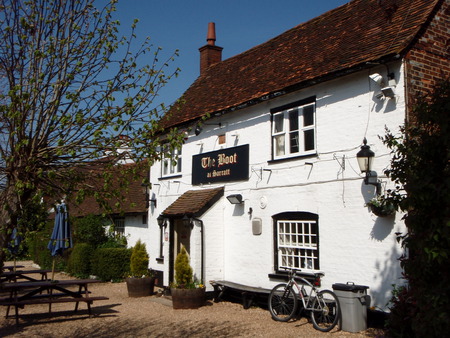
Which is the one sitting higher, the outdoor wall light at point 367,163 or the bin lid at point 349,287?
the outdoor wall light at point 367,163

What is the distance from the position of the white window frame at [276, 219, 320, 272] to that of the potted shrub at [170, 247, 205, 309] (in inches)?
88.8

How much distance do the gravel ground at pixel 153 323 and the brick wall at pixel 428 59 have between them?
4.80 meters

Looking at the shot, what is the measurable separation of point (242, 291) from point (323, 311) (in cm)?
303

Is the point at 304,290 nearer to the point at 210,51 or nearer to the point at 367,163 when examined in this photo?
the point at 367,163

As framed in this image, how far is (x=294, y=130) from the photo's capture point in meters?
11.5

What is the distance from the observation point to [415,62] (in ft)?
30.5

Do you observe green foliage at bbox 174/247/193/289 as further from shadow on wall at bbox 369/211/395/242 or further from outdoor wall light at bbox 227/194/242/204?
shadow on wall at bbox 369/211/395/242

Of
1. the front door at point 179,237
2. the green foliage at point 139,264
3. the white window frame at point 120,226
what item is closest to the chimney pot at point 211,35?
the front door at point 179,237

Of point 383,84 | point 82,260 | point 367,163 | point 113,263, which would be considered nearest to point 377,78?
point 383,84

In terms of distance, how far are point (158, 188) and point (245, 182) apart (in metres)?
5.04

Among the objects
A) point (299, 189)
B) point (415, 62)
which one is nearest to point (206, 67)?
point (299, 189)

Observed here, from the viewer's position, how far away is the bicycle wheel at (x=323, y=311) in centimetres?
933

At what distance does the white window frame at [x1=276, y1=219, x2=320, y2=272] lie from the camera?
422 inches

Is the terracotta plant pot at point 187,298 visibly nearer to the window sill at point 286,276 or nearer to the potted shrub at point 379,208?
the window sill at point 286,276
